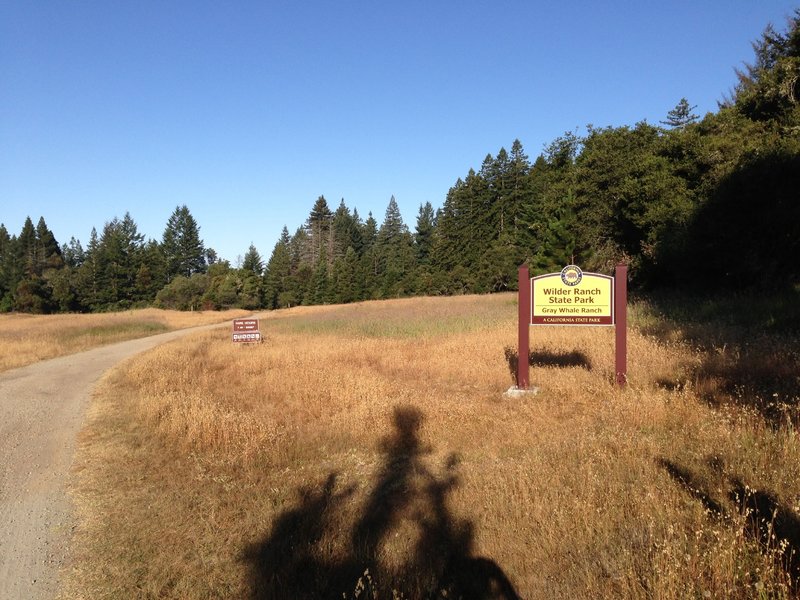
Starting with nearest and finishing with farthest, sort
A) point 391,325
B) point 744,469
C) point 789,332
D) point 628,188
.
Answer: point 744,469 < point 789,332 < point 391,325 < point 628,188

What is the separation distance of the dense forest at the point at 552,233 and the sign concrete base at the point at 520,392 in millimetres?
11894

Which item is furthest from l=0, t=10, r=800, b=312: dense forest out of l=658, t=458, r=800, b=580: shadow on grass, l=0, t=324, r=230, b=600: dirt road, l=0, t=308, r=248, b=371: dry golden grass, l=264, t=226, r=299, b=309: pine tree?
l=0, t=308, r=248, b=371: dry golden grass

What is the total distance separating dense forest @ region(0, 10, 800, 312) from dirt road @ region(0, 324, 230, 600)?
60.1 ft

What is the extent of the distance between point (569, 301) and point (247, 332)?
40.0 feet

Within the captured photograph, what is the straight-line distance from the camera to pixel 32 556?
392 centimetres

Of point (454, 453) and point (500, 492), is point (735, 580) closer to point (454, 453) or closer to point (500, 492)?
point (500, 492)

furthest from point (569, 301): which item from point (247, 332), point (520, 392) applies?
point (247, 332)

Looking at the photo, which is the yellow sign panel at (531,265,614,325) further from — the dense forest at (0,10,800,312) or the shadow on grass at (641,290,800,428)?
the dense forest at (0,10,800,312)

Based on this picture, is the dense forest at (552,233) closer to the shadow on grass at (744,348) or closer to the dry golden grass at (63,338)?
the shadow on grass at (744,348)

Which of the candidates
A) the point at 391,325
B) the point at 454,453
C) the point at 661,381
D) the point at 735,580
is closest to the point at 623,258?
the point at 391,325

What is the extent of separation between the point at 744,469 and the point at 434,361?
25.4 ft

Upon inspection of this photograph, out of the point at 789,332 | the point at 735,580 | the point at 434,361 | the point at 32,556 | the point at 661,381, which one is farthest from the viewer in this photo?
the point at 434,361

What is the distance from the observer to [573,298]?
8.65m

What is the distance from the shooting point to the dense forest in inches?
631
